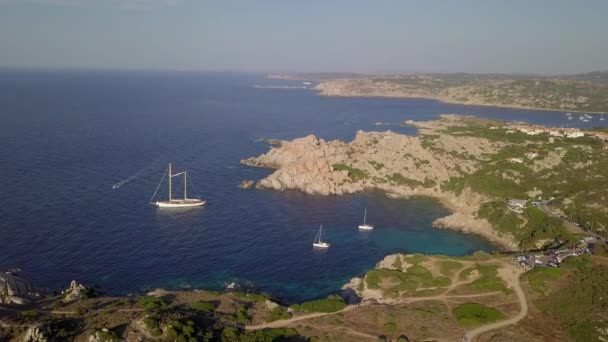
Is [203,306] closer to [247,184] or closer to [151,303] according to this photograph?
[151,303]


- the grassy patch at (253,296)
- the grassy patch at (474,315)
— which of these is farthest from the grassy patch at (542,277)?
the grassy patch at (253,296)

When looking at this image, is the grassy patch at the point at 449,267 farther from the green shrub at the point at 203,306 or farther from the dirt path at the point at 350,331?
the green shrub at the point at 203,306

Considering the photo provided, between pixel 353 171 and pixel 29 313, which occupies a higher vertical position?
pixel 353 171

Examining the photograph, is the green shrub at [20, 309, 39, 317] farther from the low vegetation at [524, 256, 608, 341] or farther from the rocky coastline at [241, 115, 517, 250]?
the rocky coastline at [241, 115, 517, 250]

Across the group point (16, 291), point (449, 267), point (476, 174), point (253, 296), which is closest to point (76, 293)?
point (16, 291)

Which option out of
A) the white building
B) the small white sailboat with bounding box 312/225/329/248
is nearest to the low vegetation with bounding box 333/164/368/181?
the small white sailboat with bounding box 312/225/329/248

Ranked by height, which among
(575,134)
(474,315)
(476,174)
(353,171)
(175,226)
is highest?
(575,134)

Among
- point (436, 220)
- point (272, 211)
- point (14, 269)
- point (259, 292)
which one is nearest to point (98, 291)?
point (14, 269)
